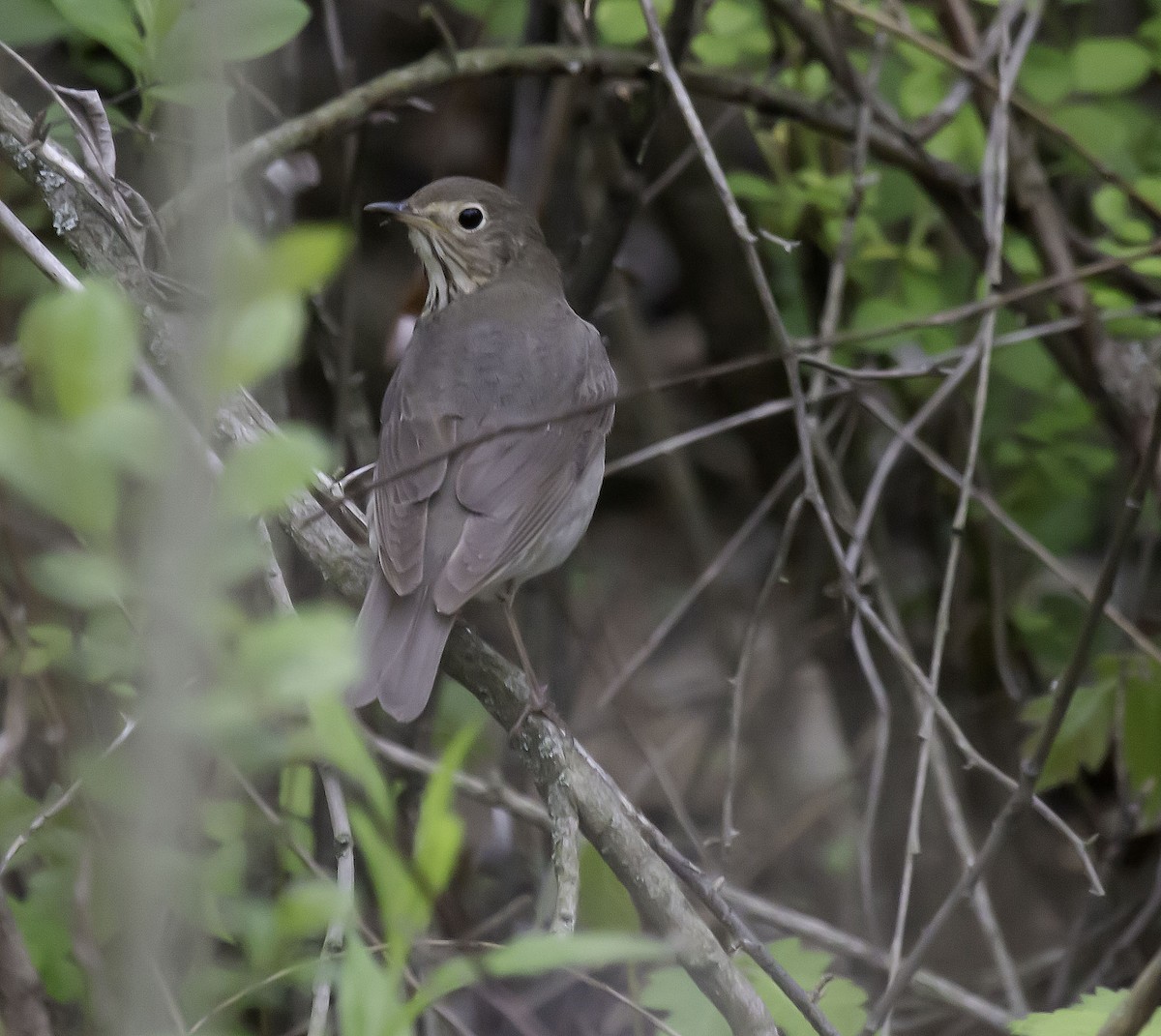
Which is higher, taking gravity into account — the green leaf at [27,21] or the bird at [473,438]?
the green leaf at [27,21]

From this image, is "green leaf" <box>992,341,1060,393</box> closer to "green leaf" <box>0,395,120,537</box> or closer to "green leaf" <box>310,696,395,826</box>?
"green leaf" <box>310,696,395,826</box>

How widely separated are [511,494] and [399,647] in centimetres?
63

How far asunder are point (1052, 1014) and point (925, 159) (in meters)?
3.08

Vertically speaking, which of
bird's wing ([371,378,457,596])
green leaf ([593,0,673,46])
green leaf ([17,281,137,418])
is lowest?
bird's wing ([371,378,457,596])

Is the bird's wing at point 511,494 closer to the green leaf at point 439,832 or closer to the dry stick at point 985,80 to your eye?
the dry stick at point 985,80

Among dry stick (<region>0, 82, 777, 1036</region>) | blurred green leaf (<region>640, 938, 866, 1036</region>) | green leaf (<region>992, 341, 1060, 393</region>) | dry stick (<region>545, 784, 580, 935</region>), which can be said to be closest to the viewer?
dry stick (<region>545, 784, 580, 935</region>)

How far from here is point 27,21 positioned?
3.39 metres

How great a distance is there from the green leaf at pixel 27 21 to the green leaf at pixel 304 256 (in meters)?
2.57

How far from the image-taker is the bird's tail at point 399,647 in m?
3.18

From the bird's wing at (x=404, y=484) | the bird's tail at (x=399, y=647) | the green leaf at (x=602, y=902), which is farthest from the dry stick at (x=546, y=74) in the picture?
the green leaf at (x=602, y=902)

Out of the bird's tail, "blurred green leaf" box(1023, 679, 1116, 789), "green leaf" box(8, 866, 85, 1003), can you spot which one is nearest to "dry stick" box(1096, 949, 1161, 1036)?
the bird's tail

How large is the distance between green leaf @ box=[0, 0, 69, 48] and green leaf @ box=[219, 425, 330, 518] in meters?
2.61

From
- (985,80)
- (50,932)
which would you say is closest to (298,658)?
(50,932)

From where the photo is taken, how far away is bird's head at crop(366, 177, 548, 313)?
4582mm
